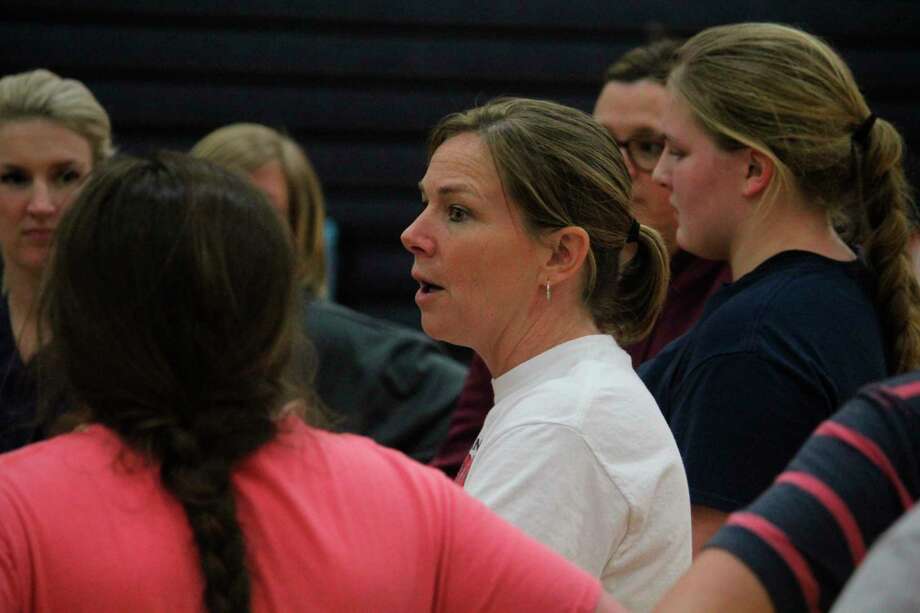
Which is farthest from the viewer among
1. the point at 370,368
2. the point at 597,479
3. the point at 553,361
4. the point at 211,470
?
the point at 370,368

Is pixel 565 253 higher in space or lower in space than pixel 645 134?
higher

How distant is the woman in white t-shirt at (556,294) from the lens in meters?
1.83

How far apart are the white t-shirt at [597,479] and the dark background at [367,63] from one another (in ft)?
12.2

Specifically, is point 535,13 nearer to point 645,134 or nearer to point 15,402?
point 645,134

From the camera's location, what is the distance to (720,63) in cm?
235

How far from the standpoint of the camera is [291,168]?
3.84m

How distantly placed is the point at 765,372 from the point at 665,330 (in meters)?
0.77

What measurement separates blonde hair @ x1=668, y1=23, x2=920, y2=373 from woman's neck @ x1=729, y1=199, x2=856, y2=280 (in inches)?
0.9

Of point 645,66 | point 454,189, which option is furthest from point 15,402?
point 645,66

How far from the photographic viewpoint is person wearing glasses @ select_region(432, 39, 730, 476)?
2.91 metres

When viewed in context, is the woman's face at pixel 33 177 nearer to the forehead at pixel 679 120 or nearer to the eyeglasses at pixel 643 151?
the eyeglasses at pixel 643 151

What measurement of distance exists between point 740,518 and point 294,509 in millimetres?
420

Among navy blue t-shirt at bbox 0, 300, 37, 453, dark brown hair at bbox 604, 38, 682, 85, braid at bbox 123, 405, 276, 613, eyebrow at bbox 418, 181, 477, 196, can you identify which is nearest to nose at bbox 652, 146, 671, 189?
eyebrow at bbox 418, 181, 477, 196

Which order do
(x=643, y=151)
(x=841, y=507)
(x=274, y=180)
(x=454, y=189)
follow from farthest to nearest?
(x=274, y=180), (x=643, y=151), (x=454, y=189), (x=841, y=507)
